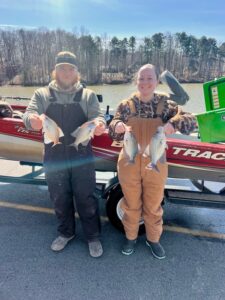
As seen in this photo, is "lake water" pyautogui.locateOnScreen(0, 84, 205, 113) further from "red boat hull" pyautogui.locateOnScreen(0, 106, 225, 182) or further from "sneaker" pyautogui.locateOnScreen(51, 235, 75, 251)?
"sneaker" pyautogui.locateOnScreen(51, 235, 75, 251)

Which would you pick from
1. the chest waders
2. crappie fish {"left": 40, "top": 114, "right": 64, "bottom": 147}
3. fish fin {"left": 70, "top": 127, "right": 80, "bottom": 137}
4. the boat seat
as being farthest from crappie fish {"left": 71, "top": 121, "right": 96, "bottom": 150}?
the boat seat

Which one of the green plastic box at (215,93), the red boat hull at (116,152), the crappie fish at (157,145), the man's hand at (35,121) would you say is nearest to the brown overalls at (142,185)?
the crappie fish at (157,145)

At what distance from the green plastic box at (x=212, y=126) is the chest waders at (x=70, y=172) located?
53.1 inches

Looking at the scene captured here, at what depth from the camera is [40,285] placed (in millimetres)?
2643

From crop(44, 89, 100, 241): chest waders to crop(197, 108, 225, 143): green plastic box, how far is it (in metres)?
1.35

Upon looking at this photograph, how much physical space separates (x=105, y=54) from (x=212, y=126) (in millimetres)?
43529

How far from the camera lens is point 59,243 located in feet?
10.3

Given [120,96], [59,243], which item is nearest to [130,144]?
[59,243]

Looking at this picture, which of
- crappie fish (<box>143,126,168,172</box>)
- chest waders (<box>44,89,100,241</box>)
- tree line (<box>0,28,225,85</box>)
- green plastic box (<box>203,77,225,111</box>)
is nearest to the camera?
crappie fish (<box>143,126,168,172</box>)

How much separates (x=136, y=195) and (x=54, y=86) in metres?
1.31

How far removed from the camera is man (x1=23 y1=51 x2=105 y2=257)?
8.55ft

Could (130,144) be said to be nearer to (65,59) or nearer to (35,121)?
(35,121)

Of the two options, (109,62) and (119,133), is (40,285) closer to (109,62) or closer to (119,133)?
(119,133)

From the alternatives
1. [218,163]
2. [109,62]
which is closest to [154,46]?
[109,62]
